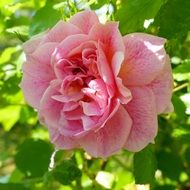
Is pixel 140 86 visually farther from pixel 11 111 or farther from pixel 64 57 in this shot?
pixel 11 111

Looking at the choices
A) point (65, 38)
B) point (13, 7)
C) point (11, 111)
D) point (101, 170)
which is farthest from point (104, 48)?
point (11, 111)

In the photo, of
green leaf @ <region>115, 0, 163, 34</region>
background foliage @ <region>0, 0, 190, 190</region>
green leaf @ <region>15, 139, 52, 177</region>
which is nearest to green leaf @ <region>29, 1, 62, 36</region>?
background foliage @ <region>0, 0, 190, 190</region>

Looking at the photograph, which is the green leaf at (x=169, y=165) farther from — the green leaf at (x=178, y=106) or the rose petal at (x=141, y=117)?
the rose petal at (x=141, y=117)

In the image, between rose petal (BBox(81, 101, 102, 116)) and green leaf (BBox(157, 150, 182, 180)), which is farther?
green leaf (BBox(157, 150, 182, 180))

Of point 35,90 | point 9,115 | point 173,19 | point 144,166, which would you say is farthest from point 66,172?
point 9,115

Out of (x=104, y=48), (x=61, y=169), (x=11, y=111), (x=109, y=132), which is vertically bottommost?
(x=11, y=111)

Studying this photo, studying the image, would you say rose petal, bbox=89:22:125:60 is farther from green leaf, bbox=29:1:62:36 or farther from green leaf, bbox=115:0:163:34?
green leaf, bbox=29:1:62:36

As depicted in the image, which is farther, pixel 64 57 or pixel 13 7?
pixel 13 7
